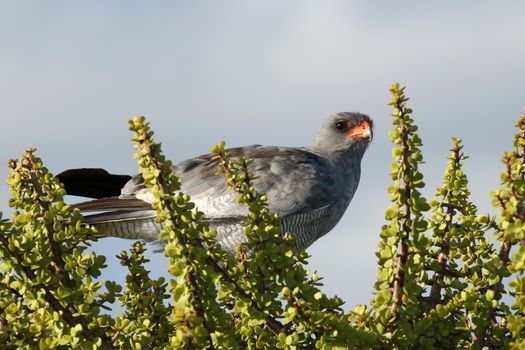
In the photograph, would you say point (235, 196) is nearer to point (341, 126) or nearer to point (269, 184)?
point (269, 184)

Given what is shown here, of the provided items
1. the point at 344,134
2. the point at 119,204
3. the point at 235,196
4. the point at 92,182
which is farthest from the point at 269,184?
the point at 344,134

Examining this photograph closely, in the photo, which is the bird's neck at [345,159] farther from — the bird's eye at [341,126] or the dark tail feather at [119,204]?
the dark tail feather at [119,204]

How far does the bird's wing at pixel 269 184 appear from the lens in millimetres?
7805

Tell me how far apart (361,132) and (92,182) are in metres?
3.19

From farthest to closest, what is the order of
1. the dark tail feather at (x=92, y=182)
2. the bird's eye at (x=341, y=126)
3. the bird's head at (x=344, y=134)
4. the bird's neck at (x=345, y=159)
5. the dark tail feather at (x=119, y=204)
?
1. the bird's eye at (x=341, y=126)
2. the bird's head at (x=344, y=134)
3. the bird's neck at (x=345, y=159)
4. the dark tail feather at (x=119, y=204)
5. the dark tail feather at (x=92, y=182)

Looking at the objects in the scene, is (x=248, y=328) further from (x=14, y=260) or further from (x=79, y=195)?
(x=79, y=195)

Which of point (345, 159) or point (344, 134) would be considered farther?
point (344, 134)

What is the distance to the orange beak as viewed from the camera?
9.25 meters

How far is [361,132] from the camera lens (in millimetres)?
9344

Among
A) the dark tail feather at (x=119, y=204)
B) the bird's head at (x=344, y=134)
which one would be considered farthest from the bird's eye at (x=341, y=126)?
the dark tail feather at (x=119, y=204)

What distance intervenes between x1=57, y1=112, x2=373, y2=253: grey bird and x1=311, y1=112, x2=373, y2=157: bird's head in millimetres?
620

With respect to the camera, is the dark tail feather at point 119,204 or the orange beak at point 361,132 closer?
the dark tail feather at point 119,204

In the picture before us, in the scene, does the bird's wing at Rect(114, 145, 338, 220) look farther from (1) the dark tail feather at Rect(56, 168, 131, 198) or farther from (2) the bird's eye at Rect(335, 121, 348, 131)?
(2) the bird's eye at Rect(335, 121, 348, 131)

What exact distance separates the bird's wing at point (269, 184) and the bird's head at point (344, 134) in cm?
75
